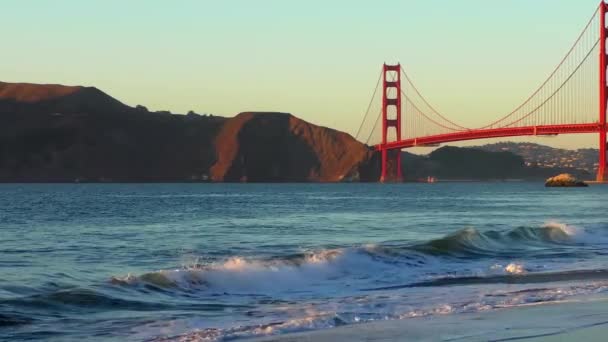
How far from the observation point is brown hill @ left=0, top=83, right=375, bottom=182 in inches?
4469

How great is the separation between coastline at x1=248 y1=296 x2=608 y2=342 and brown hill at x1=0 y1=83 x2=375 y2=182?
97.8 metres

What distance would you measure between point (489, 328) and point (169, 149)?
4454 inches

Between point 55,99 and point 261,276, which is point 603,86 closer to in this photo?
point 261,276

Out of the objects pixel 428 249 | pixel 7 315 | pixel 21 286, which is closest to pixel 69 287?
pixel 21 286

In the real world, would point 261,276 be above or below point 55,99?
below

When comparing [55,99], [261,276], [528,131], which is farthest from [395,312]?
[55,99]

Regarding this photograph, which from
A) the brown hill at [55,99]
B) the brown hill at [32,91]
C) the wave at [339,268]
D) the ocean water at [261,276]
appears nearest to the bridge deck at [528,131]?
the ocean water at [261,276]

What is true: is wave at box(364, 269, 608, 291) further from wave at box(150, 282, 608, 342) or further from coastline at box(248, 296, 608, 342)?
coastline at box(248, 296, 608, 342)

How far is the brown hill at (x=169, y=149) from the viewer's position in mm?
113500

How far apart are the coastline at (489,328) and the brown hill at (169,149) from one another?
9779 cm

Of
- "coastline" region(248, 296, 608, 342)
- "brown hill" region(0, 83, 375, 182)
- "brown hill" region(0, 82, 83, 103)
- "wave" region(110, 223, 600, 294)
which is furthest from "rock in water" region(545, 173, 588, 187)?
"coastline" region(248, 296, 608, 342)

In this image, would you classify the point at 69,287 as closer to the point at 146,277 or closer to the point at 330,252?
the point at 146,277

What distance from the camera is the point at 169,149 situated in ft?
395

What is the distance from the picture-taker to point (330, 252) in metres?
15.0
